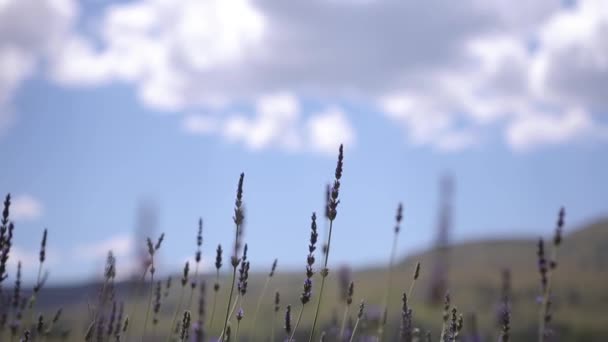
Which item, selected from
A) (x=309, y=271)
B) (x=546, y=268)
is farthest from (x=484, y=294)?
(x=309, y=271)

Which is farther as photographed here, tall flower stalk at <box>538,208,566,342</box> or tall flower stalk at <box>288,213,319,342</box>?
tall flower stalk at <box>538,208,566,342</box>

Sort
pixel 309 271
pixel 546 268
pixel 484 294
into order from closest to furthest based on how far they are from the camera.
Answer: pixel 309 271, pixel 546 268, pixel 484 294

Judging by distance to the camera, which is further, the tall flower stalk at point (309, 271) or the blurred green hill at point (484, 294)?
the blurred green hill at point (484, 294)

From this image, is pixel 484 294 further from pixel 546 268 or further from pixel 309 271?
pixel 309 271

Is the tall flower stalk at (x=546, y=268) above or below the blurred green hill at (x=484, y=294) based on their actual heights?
above

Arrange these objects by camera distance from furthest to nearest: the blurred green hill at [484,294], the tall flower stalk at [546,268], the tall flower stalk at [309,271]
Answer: the blurred green hill at [484,294] → the tall flower stalk at [546,268] → the tall flower stalk at [309,271]

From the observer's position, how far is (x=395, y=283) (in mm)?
84250

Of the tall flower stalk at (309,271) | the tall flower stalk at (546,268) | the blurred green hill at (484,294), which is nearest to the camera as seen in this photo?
the tall flower stalk at (309,271)

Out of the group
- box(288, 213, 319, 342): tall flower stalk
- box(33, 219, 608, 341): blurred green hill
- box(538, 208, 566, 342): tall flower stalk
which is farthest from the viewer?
box(33, 219, 608, 341): blurred green hill

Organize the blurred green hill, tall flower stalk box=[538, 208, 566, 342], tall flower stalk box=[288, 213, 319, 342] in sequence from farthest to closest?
the blurred green hill, tall flower stalk box=[538, 208, 566, 342], tall flower stalk box=[288, 213, 319, 342]

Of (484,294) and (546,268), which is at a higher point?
(546,268)

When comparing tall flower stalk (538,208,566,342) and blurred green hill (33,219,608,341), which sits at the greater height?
tall flower stalk (538,208,566,342)

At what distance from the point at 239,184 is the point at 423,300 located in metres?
69.5

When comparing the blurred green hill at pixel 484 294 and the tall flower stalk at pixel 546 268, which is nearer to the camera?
the tall flower stalk at pixel 546 268
